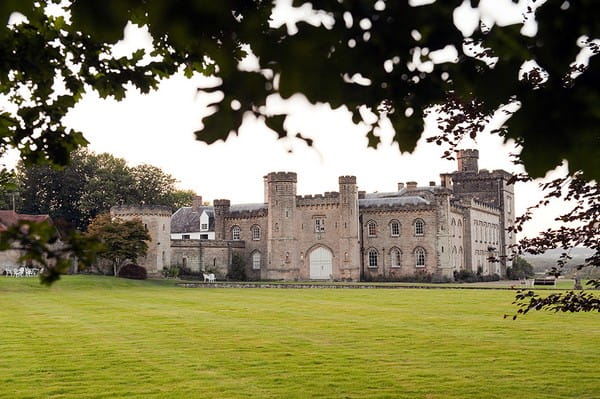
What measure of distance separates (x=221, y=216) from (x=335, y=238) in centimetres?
1246

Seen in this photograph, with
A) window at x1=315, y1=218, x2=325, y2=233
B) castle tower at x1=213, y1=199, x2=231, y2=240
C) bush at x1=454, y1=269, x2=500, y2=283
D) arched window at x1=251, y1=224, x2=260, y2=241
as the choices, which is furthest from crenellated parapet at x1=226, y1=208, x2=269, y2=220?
bush at x1=454, y1=269, x2=500, y2=283

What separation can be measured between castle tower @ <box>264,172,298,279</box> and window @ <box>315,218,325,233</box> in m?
2.00

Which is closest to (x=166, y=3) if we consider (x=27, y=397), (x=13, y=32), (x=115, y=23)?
(x=115, y=23)

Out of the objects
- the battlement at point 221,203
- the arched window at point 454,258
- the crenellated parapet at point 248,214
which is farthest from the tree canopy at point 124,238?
the arched window at point 454,258

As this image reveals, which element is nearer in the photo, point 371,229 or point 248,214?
point 371,229

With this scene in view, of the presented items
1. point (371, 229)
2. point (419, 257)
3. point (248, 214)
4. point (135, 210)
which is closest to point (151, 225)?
point (135, 210)

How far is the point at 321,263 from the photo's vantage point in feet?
193

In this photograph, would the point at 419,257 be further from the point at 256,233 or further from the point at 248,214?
the point at 248,214

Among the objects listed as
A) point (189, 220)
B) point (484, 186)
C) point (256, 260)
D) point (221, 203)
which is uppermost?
point (484, 186)

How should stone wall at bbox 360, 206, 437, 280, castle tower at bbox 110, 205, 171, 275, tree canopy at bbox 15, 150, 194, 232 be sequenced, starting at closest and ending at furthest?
castle tower at bbox 110, 205, 171, 275
stone wall at bbox 360, 206, 437, 280
tree canopy at bbox 15, 150, 194, 232

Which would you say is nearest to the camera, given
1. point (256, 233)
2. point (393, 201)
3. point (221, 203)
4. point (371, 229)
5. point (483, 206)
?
point (393, 201)

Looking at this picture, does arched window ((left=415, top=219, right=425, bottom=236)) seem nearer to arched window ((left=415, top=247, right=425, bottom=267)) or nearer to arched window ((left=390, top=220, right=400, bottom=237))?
arched window ((left=415, top=247, right=425, bottom=267))

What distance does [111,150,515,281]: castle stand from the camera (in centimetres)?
5641

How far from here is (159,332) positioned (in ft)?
57.6
